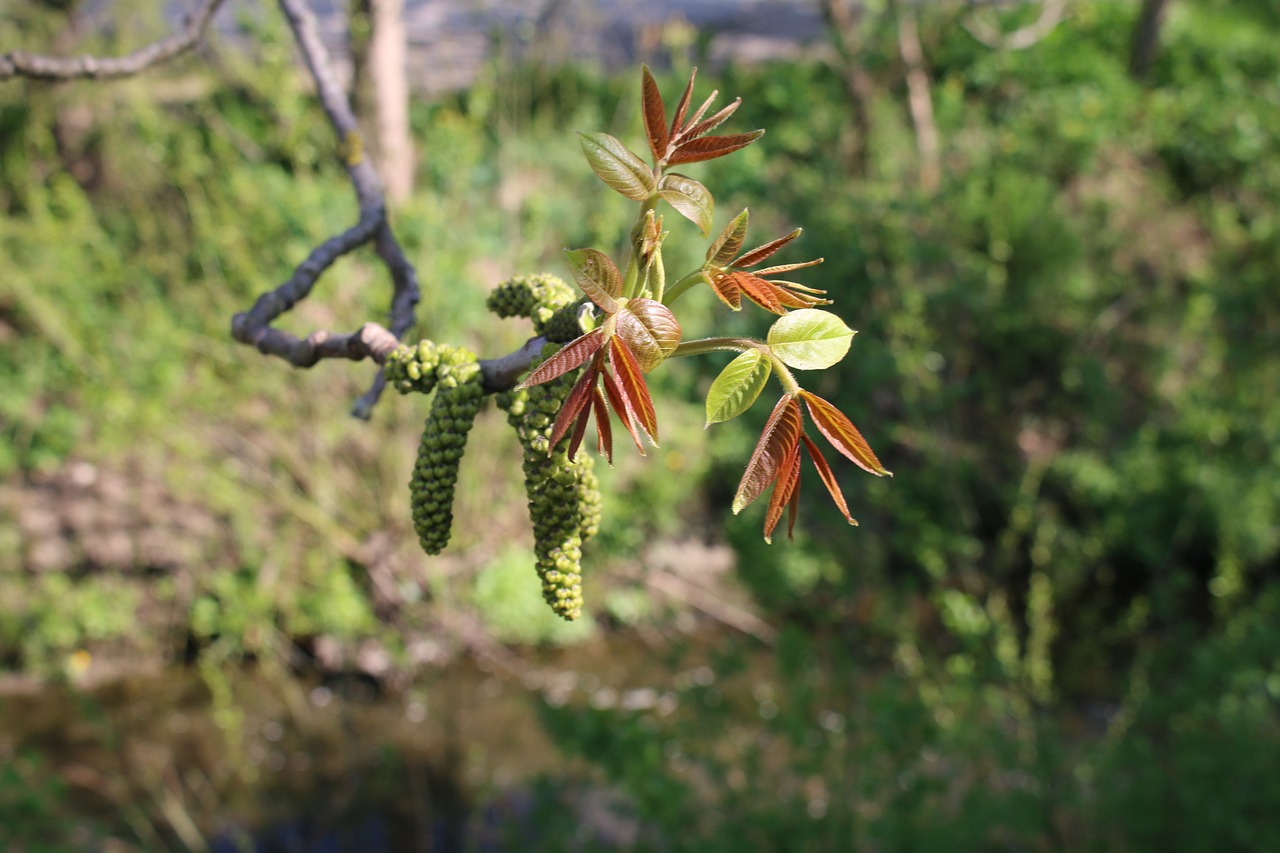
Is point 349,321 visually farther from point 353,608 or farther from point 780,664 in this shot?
point 780,664

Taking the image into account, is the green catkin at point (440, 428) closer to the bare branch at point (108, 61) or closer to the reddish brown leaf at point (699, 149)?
the reddish brown leaf at point (699, 149)

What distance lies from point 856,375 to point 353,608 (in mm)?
2816

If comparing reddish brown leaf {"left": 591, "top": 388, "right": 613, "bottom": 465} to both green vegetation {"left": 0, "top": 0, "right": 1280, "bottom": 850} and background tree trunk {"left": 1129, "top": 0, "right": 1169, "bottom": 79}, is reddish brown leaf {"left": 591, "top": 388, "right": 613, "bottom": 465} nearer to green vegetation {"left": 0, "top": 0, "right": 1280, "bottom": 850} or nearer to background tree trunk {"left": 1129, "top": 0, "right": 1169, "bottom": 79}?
green vegetation {"left": 0, "top": 0, "right": 1280, "bottom": 850}

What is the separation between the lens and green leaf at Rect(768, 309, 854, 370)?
796 millimetres

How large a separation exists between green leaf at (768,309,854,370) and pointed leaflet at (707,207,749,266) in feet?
0.25

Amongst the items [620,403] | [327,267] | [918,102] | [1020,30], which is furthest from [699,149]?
[1020,30]

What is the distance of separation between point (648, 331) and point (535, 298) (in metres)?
0.28

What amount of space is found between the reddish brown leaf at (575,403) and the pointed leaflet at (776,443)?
0.15 metres

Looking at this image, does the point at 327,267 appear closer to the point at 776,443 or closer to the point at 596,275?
the point at 596,275

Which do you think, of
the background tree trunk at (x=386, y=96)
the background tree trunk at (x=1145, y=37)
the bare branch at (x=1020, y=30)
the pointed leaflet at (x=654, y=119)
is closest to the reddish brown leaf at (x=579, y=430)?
the pointed leaflet at (x=654, y=119)

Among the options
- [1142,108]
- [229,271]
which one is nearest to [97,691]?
[229,271]

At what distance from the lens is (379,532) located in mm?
4695

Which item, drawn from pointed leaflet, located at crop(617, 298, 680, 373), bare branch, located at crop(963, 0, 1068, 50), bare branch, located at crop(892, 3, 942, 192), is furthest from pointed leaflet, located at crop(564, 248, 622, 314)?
bare branch, located at crop(963, 0, 1068, 50)

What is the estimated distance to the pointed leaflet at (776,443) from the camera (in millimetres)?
811
